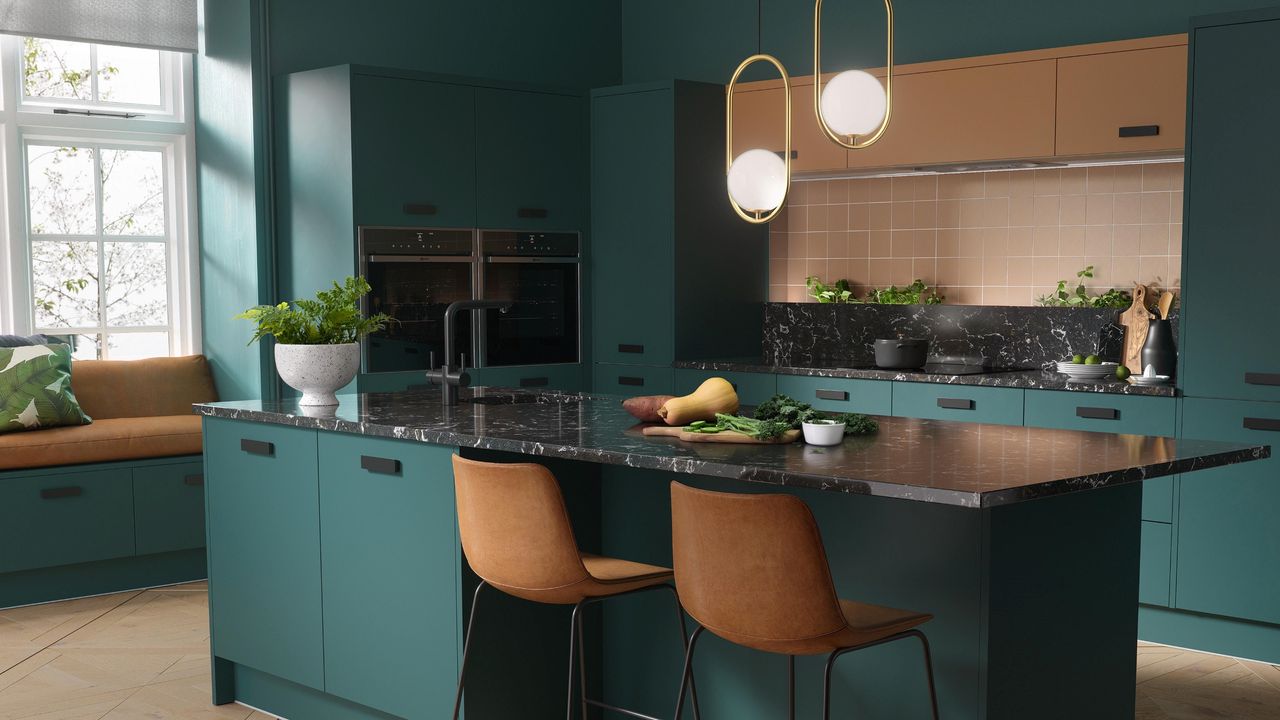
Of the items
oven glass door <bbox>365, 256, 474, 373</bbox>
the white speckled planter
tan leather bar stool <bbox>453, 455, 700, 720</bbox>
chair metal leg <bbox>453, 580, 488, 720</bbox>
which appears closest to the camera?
tan leather bar stool <bbox>453, 455, 700, 720</bbox>

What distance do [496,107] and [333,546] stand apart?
114 inches

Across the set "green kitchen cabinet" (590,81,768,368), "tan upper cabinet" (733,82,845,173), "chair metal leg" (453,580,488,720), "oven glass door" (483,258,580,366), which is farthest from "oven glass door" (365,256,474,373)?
"chair metal leg" (453,580,488,720)

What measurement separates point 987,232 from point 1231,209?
136 centimetres

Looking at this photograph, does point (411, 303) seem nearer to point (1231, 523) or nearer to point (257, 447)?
point (257, 447)

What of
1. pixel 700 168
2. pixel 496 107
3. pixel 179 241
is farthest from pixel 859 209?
pixel 179 241

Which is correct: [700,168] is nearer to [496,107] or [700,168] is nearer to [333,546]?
[496,107]

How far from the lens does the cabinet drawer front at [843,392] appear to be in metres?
5.29

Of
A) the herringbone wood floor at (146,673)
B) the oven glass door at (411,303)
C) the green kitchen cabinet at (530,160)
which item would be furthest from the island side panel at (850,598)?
the green kitchen cabinet at (530,160)

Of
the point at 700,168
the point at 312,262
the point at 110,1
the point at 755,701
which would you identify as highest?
the point at 110,1

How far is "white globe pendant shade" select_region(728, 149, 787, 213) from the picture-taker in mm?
3154

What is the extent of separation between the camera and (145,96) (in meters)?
6.01

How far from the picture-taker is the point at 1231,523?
443cm

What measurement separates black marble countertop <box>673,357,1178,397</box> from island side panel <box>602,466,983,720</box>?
6.56ft

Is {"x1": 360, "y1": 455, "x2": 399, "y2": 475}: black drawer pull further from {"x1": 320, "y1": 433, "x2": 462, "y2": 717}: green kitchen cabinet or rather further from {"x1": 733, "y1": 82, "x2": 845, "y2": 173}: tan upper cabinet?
{"x1": 733, "y1": 82, "x2": 845, "y2": 173}: tan upper cabinet
